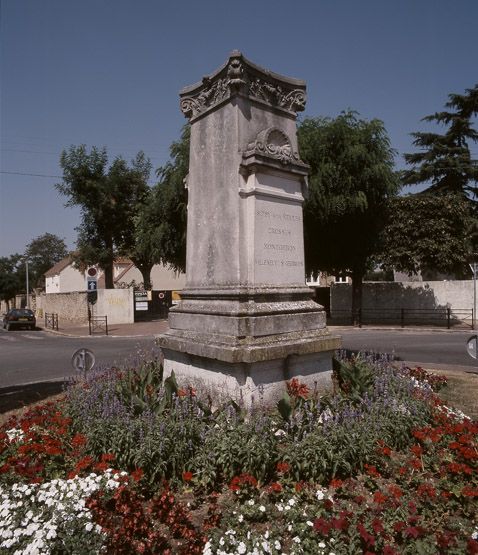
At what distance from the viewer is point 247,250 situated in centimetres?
536

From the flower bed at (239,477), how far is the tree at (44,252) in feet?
281

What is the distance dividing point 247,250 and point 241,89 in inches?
80.0

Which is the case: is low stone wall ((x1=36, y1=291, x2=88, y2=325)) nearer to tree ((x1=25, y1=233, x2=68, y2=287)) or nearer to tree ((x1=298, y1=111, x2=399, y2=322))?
tree ((x1=298, y1=111, x2=399, y2=322))

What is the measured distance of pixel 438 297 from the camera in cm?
2378

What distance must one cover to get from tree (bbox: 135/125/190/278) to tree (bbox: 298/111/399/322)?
237 inches

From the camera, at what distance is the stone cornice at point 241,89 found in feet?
17.8

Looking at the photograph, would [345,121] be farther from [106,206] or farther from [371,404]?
[106,206]

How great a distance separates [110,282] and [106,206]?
5.83m

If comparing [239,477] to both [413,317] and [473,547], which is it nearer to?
[473,547]

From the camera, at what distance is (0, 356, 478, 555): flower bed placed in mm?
2969

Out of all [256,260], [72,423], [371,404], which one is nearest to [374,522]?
[371,404]

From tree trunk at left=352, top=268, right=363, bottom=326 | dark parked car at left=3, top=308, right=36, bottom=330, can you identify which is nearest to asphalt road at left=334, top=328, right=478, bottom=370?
tree trunk at left=352, top=268, right=363, bottom=326

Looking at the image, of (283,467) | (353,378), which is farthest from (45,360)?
(283,467)

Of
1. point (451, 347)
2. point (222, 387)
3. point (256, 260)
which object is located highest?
point (256, 260)
